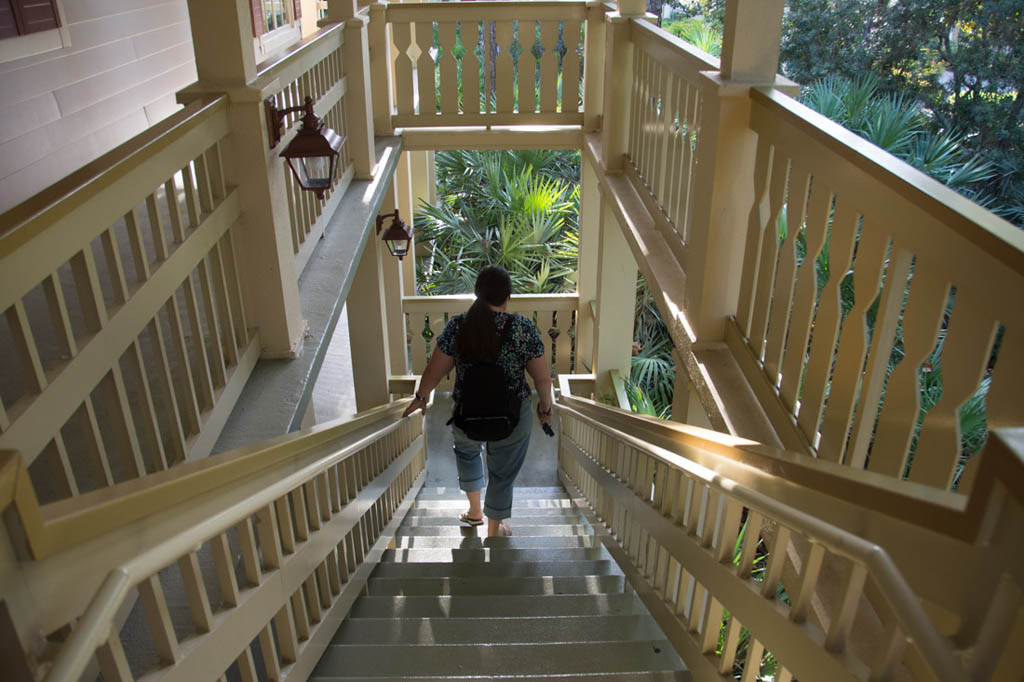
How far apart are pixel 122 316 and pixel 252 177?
1032mm

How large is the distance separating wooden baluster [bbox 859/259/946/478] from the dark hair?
7.19ft

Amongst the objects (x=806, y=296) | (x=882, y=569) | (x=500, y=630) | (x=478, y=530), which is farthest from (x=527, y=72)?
(x=882, y=569)

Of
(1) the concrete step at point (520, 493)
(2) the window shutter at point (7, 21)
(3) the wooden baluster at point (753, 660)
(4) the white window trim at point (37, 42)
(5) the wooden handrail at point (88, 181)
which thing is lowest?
(1) the concrete step at point (520, 493)

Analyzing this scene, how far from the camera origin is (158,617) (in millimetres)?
1396

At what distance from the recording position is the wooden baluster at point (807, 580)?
1467 mm

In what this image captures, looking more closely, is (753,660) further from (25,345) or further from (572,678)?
(25,345)

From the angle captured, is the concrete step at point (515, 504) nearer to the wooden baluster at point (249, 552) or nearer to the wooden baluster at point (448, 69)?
the wooden baluster at point (448, 69)

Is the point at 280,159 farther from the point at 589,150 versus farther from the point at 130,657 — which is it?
the point at 589,150

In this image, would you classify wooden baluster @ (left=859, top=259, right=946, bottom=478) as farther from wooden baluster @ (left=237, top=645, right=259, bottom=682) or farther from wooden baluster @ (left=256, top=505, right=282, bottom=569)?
wooden baluster @ (left=237, top=645, right=259, bottom=682)

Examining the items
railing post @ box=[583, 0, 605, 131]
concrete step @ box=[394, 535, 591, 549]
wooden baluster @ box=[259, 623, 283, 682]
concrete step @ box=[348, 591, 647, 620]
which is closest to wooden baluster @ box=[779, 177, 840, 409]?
concrete step @ box=[348, 591, 647, 620]

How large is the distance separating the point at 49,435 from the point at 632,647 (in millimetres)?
1998

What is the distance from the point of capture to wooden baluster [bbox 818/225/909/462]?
1883 mm

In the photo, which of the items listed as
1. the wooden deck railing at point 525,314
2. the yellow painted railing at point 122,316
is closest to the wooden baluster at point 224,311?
the yellow painted railing at point 122,316

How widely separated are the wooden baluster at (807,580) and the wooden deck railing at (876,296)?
0.34m
